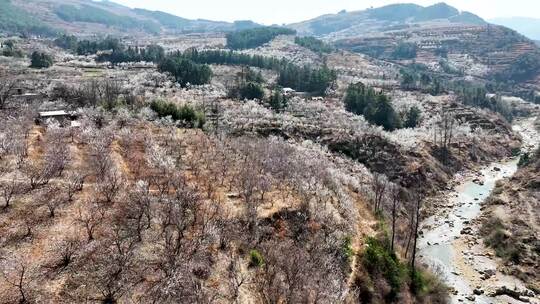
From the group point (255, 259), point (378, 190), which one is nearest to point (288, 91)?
point (378, 190)

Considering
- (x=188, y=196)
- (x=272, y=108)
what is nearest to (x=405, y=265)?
(x=188, y=196)

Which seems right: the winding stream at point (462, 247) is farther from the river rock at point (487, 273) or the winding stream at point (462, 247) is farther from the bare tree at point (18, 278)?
the bare tree at point (18, 278)


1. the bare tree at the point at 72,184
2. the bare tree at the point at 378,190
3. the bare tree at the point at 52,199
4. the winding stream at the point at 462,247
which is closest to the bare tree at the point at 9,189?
the bare tree at the point at 52,199

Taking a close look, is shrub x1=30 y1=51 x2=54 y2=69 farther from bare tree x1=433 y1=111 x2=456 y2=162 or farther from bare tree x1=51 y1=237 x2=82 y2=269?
bare tree x1=51 y1=237 x2=82 y2=269

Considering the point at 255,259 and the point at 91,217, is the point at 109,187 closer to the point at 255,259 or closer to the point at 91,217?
the point at 91,217

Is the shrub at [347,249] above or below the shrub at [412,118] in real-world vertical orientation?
below

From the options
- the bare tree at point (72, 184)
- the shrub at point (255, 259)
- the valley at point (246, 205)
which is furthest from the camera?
the bare tree at point (72, 184)

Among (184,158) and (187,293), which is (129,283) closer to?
(187,293)
